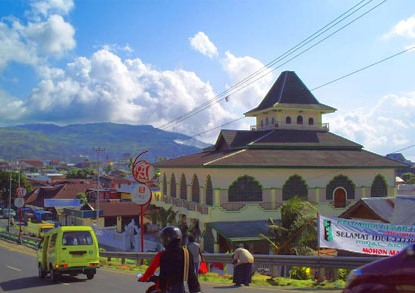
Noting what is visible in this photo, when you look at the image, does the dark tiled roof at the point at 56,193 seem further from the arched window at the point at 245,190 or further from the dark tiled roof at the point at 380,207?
the dark tiled roof at the point at 380,207

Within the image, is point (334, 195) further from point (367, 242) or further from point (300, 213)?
point (367, 242)

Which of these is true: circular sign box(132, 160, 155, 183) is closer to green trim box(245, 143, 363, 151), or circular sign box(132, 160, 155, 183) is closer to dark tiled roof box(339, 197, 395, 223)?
dark tiled roof box(339, 197, 395, 223)

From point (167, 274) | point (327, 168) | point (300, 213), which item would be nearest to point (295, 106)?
point (327, 168)

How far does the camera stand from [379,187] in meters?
38.4

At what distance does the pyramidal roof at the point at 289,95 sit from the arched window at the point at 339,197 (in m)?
9.45

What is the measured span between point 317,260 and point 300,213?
9837mm

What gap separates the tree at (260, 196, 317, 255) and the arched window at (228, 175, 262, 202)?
34.2 feet

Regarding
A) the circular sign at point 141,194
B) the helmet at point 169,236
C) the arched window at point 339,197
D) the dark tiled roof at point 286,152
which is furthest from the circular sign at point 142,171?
the arched window at point 339,197

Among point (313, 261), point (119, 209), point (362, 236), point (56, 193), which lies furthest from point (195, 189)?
point (56, 193)

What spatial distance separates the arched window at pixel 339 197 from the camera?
37312mm

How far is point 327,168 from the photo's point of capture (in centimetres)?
3616

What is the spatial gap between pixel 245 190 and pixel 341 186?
761 cm

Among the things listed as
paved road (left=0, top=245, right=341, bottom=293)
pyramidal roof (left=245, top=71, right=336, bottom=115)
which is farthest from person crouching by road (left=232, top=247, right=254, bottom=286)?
pyramidal roof (left=245, top=71, right=336, bottom=115)

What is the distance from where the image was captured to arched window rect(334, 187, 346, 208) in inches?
1469
